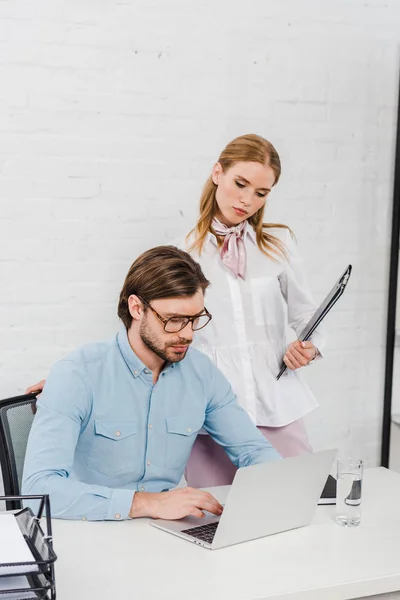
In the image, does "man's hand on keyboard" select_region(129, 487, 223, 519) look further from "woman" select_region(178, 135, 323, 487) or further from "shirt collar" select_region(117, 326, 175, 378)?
"woman" select_region(178, 135, 323, 487)

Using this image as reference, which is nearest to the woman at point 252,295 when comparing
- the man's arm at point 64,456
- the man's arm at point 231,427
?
the man's arm at point 231,427

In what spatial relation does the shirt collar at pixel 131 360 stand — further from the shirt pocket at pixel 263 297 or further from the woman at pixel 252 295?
the shirt pocket at pixel 263 297

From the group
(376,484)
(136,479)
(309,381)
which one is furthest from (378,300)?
(136,479)

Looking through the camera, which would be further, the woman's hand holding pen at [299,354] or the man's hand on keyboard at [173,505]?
the woman's hand holding pen at [299,354]

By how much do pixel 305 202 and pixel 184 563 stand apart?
181 centimetres

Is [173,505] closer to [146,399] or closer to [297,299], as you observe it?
[146,399]

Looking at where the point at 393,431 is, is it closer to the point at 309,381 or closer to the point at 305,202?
the point at 309,381

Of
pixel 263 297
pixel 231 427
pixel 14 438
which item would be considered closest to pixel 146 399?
pixel 231 427

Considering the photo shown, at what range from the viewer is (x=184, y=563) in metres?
1.48

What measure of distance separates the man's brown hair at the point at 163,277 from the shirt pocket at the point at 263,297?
0.73 m

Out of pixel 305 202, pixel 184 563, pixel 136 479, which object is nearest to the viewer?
pixel 184 563

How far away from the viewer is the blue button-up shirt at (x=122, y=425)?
5.78 feet

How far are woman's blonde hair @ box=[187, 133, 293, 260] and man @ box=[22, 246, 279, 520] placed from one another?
29.3 inches

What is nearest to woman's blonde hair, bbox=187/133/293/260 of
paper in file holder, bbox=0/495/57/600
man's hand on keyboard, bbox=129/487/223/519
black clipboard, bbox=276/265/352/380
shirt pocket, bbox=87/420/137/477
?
black clipboard, bbox=276/265/352/380
